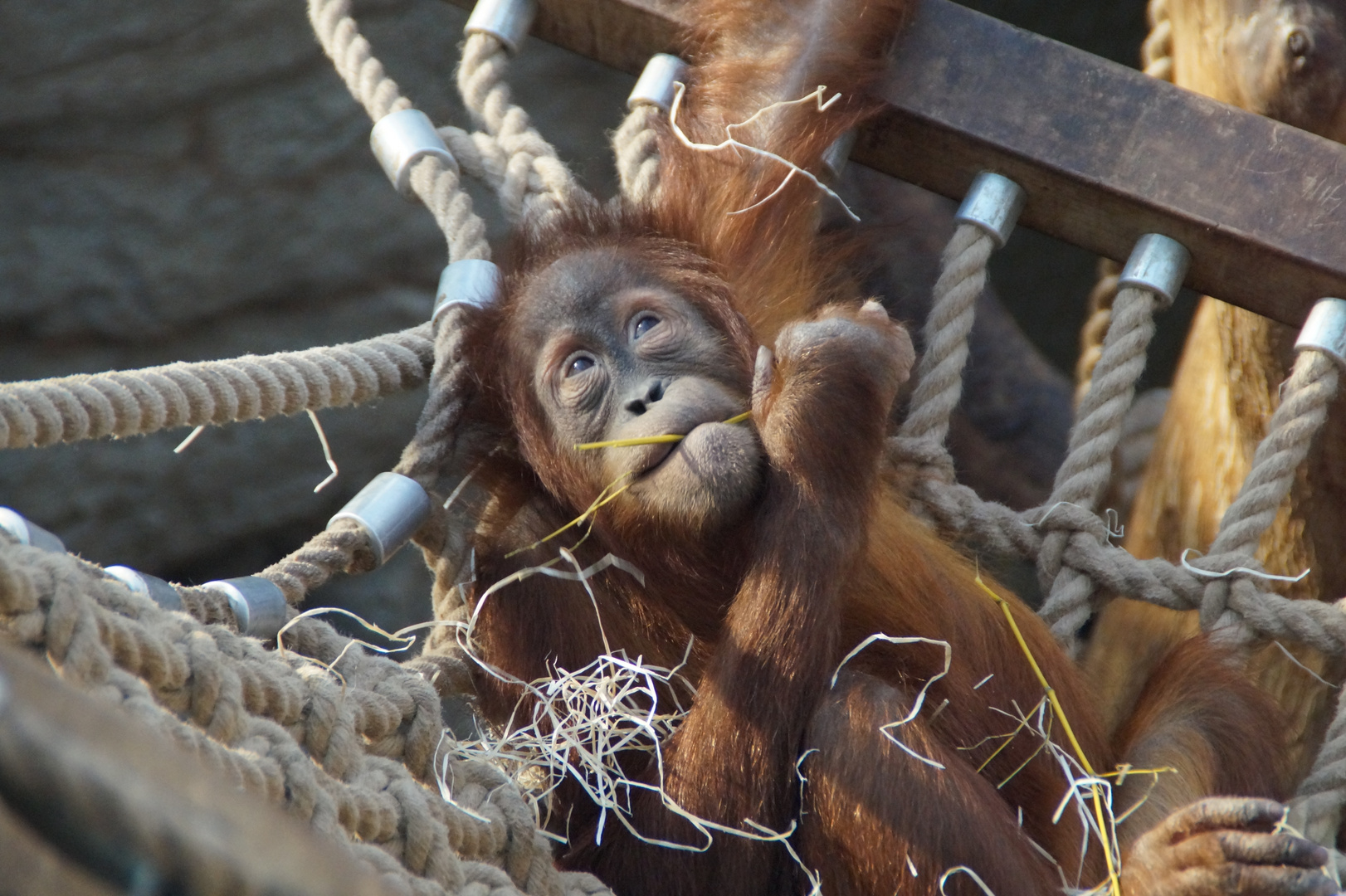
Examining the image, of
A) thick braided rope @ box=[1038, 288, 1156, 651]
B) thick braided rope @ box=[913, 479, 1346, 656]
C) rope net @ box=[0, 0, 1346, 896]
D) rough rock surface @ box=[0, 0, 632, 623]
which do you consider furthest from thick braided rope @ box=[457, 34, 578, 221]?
rough rock surface @ box=[0, 0, 632, 623]

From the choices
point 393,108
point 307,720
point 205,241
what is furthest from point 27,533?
point 205,241

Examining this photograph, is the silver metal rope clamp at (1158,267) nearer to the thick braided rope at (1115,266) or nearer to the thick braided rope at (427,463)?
the thick braided rope at (1115,266)

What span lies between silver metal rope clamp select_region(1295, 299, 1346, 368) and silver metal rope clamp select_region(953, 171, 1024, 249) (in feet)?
2.04

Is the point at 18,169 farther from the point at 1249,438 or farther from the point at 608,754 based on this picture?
the point at 1249,438

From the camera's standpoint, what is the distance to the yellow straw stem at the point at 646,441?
7.39 ft

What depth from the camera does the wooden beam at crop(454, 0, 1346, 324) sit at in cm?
250

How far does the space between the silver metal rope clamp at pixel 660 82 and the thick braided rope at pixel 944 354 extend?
2.53 feet

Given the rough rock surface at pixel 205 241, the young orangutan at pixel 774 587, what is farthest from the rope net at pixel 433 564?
the rough rock surface at pixel 205 241

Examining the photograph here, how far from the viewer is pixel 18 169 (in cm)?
490

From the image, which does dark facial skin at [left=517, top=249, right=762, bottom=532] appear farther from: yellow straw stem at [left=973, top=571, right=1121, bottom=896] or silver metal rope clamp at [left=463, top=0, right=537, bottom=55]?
silver metal rope clamp at [left=463, top=0, right=537, bottom=55]

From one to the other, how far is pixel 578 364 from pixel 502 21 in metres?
0.99

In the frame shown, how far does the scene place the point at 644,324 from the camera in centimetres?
255

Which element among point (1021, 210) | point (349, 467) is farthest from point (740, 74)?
point (349, 467)

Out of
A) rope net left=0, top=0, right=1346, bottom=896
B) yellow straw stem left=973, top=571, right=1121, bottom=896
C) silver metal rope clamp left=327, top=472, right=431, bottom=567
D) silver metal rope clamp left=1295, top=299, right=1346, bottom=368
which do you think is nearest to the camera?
rope net left=0, top=0, right=1346, bottom=896
